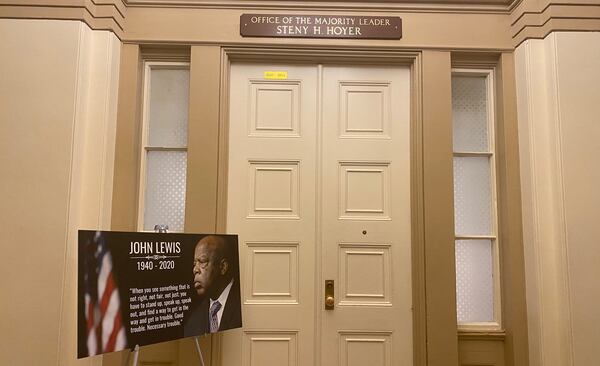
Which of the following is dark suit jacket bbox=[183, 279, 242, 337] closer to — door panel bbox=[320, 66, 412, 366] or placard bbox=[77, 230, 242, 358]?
placard bbox=[77, 230, 242, 358]

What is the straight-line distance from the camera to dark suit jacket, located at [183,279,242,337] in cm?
257

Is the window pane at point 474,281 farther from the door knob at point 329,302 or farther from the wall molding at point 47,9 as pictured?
the wall molding at point 47,9

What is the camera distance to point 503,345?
Result: 10.1 ft

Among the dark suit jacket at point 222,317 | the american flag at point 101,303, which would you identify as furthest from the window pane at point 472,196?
the american flag at point 101,303

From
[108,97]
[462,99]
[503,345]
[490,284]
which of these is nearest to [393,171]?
[462,99]

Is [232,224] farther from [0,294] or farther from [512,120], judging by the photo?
[512,120]

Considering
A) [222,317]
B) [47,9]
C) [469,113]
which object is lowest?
[222,317]

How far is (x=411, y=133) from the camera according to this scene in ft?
10.6

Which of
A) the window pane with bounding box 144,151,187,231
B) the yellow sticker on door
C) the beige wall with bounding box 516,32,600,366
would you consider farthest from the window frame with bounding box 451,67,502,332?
the window pane with bounding box 144,151,187,231

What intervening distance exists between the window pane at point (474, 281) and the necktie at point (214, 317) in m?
1.62

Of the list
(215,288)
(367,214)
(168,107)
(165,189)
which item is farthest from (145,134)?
(367,214)

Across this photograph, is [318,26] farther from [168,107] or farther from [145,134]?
[145,134]

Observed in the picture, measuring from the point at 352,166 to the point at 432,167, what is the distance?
0.53 metres

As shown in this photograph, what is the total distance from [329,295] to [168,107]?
171 cm
